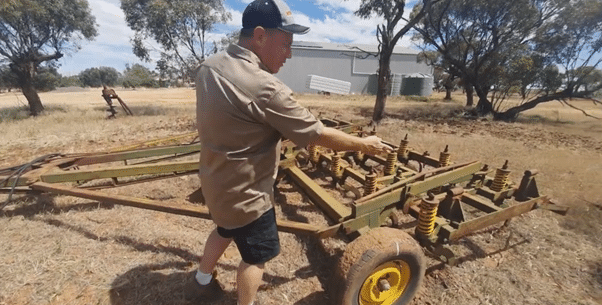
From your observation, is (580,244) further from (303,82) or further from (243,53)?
(303,82)

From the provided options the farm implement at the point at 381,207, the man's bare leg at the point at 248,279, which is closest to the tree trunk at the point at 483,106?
the farm implement at the point at 381,207

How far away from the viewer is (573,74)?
1761cm

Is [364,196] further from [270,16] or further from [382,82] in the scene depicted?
[382,82]

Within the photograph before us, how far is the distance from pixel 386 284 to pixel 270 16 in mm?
2071

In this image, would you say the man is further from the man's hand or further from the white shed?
the white shed

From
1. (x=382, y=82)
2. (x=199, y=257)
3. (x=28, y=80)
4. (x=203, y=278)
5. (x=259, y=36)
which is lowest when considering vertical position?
(x=199, y=257)

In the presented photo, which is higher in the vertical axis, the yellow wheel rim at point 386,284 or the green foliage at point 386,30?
the green foliage at point 386,30

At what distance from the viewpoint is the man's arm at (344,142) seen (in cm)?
178

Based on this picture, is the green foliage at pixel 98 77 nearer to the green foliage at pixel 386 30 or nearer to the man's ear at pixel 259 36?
the green foliage at pixel 386 30

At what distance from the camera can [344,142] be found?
6.04ft

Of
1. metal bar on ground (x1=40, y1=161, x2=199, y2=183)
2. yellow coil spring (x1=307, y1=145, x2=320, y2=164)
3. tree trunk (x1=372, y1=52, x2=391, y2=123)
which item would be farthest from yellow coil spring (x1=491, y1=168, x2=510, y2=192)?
tree trunk (x1=372, y1=52, x2=391, y2=123)

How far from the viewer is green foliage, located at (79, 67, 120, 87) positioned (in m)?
69.9

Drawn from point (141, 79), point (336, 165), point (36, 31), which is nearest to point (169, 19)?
point (36, 31)

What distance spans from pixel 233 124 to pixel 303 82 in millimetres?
41057
